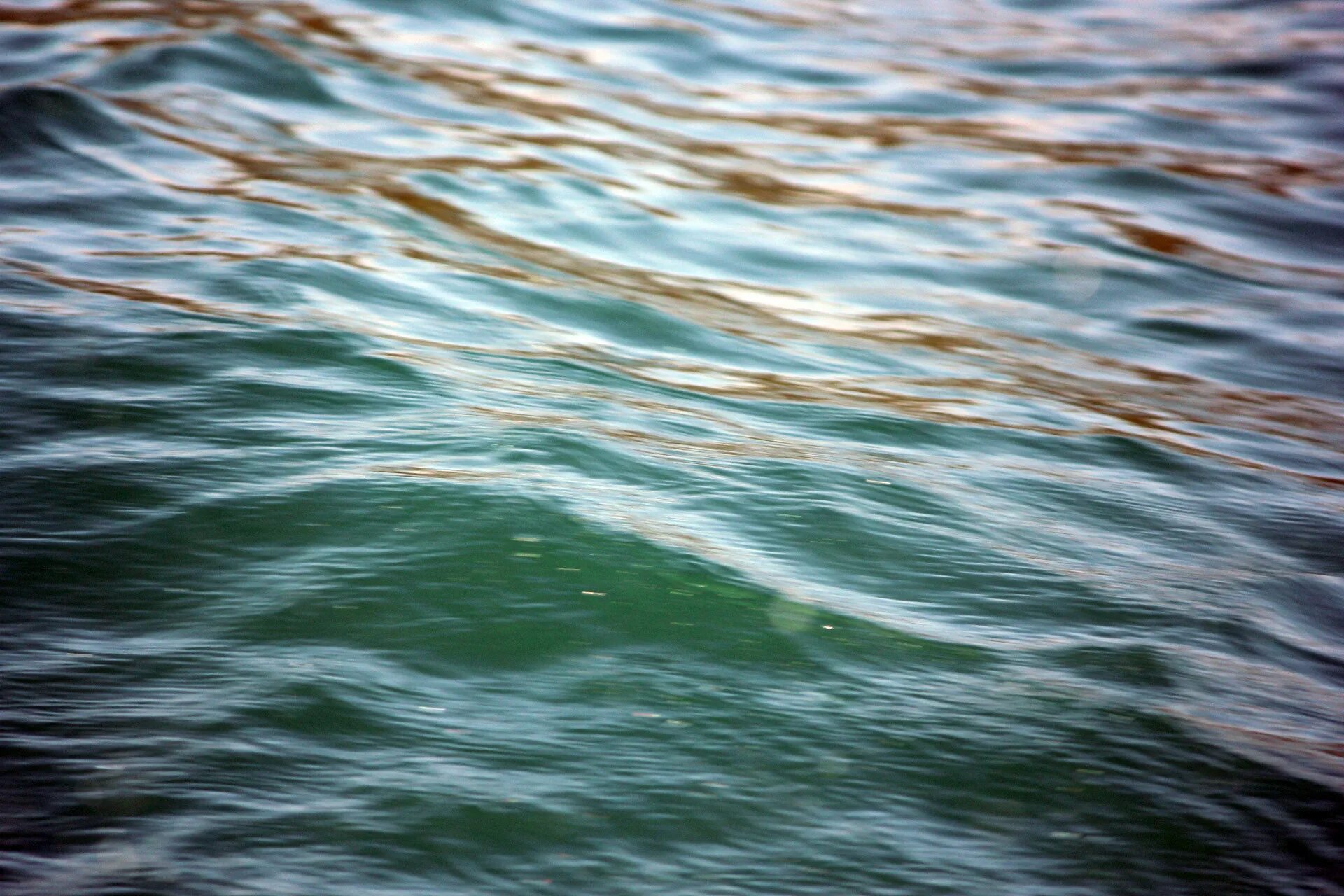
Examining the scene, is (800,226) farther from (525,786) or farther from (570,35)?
(525,786)

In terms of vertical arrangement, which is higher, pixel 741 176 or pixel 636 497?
pixel 741 176

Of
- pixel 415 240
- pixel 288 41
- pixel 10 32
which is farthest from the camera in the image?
pixel 288 41

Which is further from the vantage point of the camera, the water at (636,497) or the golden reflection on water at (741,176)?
the golden reflection on water at (741,176)

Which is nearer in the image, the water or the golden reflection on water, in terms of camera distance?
the water

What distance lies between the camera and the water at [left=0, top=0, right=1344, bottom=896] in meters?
1.70

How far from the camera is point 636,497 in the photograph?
103 inches

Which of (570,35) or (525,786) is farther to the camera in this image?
(570,35)

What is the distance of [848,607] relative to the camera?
229 centimetres

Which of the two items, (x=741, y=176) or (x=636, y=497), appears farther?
(x=741, y=176)

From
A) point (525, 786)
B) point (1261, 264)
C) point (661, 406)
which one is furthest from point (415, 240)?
point (1261, 264)

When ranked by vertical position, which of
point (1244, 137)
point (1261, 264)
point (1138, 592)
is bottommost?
point (1138, 592)

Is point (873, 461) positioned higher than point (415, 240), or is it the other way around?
point (415, 240)

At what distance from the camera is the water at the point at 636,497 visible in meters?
1.70

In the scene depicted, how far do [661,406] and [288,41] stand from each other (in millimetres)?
3895
